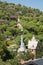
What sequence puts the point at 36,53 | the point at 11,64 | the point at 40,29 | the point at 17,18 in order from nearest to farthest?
the point at 11,64, the point at 36,53, the point at 40,29, the point at 17,18

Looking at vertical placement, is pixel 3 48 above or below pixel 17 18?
above

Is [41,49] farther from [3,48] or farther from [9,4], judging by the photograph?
[9,4]

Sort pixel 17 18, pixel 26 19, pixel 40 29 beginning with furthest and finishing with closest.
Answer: pixel 17 18
pixel 26 19
pixel 40 29

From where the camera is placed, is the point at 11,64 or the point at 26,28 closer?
the point at 11,64

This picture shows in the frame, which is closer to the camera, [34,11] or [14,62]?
[14,62]

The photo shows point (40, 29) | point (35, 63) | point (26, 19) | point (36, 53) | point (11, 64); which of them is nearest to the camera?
point (35, 63)

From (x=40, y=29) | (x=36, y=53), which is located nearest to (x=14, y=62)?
(x=36, y=53)

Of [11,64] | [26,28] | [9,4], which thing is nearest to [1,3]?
[9,4]

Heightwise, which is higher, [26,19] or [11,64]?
[11,64]

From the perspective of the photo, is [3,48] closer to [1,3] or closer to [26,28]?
[26,28]
